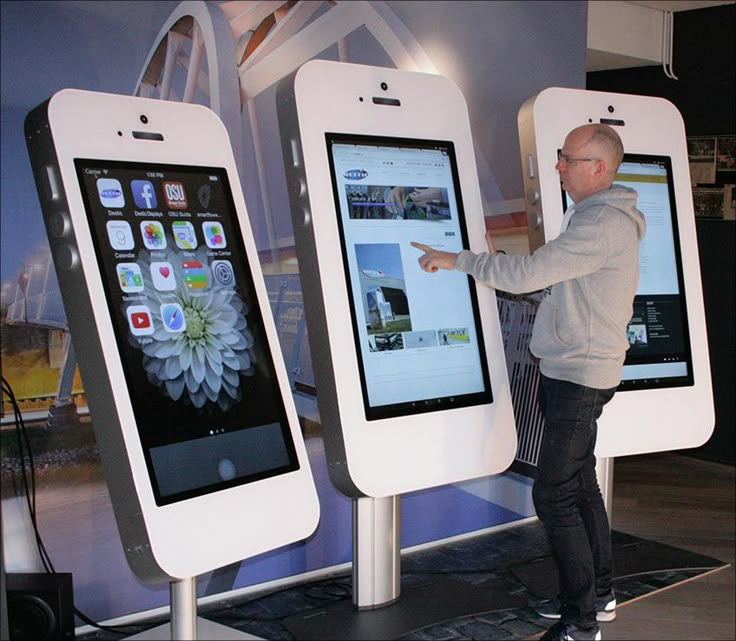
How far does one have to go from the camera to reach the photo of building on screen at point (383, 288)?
236 cm

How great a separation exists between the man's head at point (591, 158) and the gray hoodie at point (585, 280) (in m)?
0.06

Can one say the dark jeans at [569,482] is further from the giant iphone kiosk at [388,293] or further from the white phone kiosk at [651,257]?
the white phone kiosk at [651,257]

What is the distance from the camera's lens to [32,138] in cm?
188

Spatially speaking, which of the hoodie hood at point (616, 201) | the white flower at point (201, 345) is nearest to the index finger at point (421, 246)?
the hoodie hood at point (616, 201)

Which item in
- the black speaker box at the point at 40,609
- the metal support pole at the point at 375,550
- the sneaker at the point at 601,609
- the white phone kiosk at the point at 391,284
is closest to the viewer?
the black speaker box at the point at 40,609

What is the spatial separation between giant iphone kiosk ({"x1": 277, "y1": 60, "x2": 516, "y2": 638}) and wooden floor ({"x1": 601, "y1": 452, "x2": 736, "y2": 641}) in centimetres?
71

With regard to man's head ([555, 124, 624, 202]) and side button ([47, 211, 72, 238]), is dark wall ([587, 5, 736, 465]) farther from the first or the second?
side button ([47, 211, 72, 238])

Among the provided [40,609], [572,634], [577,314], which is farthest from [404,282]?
[40,609]

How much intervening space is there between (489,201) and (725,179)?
1988mm

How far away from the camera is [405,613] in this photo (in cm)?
259

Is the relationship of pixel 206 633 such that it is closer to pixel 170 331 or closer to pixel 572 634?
pixel 170 331

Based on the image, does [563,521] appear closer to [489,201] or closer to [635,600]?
[635,600]

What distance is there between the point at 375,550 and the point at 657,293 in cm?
124

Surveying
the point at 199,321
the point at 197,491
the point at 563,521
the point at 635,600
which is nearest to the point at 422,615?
the point at 563,521
